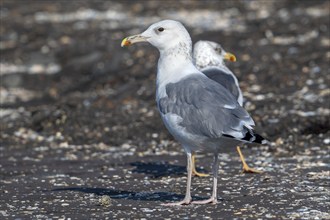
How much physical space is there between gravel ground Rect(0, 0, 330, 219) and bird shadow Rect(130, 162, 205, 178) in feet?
0.08

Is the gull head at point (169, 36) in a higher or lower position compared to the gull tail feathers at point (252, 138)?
higher

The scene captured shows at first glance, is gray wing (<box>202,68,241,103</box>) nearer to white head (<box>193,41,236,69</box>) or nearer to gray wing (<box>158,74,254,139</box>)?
white head (<box>193,41,236,69</box>)

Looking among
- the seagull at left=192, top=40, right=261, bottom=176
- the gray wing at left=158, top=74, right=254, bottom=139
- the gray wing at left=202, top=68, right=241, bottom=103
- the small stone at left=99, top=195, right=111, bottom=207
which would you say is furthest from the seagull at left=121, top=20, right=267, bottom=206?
the seagull at left=192, top=40, right=261, bottom=176

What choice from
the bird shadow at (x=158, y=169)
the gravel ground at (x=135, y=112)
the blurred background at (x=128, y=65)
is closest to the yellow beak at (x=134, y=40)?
the gravel ground at (x=135, y=112)

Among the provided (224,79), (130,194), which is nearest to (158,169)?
(224,79)

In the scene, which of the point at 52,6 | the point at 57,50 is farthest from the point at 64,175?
the point at 52,6

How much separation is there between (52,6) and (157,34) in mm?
13539

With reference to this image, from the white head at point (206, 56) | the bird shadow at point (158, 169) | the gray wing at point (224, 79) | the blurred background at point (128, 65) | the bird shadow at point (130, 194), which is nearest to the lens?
the bird shadow at point (130, 194)

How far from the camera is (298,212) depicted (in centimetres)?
698

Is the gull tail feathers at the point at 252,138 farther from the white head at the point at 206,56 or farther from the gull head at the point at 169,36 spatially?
the white head at the point at 206,56

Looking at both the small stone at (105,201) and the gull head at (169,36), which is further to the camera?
the gull head at (169,36)

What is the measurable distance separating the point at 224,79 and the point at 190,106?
2.22 m

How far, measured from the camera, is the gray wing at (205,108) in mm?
7145

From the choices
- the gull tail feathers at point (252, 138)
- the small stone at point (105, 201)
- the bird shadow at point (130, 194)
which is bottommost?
the small stone at point (105, 201)
